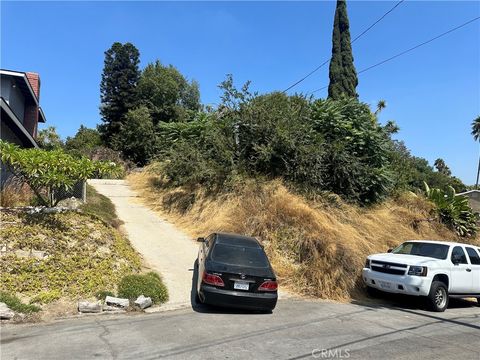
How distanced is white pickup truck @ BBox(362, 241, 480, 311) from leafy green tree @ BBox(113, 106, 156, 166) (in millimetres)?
29495

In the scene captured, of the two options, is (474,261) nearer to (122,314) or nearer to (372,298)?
(372,298)

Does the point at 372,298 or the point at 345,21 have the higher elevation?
the point at 345,21

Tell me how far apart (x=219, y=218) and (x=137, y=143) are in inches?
1004

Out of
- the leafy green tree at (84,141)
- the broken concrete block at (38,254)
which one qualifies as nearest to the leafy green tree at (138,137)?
the leafy green tree at (84,141)

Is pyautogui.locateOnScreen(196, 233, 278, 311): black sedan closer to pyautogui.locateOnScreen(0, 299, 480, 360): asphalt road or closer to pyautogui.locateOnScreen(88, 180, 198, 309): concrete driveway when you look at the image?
pyautogui.locateOnScreen(0, 299, 480, 360): asphalt road

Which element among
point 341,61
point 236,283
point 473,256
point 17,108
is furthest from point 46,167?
point 341,61

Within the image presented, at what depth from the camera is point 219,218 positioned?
1631 centimetres

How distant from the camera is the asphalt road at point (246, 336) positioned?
21.4 ft

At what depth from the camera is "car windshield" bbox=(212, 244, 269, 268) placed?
32.4 feet

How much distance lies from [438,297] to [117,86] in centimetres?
4170

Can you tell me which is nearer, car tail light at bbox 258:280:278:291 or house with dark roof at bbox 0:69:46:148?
car tail light at bbox 258:280:278:291

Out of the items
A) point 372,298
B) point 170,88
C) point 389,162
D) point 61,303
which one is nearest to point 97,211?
point 61,303

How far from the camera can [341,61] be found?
31.0 m

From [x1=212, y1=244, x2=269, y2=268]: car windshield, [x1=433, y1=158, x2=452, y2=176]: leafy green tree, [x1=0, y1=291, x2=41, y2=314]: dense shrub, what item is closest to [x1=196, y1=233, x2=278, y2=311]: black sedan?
[x1=212, y1=244, x2=269, y2=268]: car windshield
